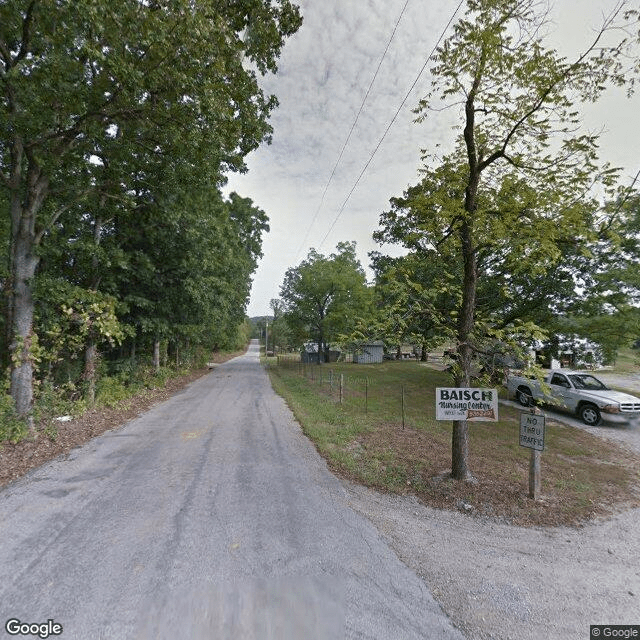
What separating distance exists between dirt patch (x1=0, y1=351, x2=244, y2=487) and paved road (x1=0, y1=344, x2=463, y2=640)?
0.36 metres

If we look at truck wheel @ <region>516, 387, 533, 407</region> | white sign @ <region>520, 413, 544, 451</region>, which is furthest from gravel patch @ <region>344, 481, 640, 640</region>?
truck wheel @ <region>516, 387, 533, 407</region>

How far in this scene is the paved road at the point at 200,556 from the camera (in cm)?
232

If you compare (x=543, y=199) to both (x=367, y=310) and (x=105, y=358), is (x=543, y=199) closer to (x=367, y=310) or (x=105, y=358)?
(x=105, y=358)

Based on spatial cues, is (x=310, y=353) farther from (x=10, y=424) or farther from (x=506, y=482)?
(x=506, y=482)

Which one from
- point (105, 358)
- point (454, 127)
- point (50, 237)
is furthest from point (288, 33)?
point (105, 358)

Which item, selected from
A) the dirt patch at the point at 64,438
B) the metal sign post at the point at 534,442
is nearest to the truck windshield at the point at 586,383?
the metal sign post at the point at 534,442

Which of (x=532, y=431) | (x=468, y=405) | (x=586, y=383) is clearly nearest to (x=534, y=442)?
(x=532, y=431)

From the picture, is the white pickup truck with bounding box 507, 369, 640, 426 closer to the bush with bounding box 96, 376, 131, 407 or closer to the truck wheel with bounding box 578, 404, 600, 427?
the truck wheel with bounding box 578, 404, 600, 427

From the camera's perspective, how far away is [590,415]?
9.70m

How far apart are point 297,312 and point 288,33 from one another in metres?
21.4

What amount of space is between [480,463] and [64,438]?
816 centimetres

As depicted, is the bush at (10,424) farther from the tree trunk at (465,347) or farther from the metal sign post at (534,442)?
the metal sign post at (534,442)

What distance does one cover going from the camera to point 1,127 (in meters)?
6.25

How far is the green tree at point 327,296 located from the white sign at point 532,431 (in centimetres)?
1826
